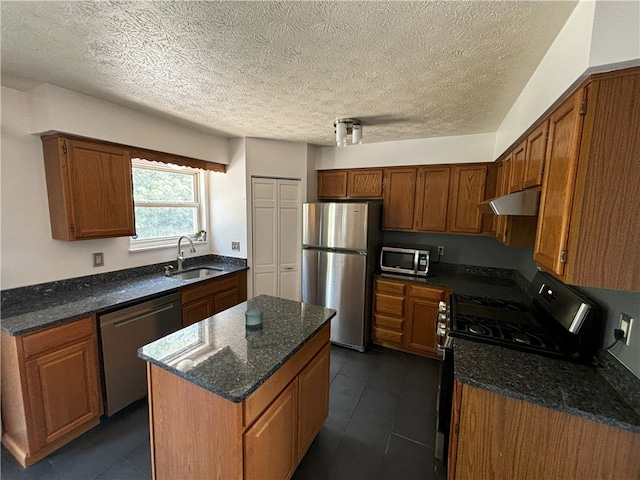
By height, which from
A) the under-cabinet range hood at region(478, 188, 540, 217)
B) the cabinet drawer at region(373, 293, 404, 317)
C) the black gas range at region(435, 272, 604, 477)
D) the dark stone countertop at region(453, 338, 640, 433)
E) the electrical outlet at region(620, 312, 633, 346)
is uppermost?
the under-cabinet range hood at region(478, 188, 540, 217)

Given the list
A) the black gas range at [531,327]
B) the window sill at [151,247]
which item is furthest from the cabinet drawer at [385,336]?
the window sill at [151,247]

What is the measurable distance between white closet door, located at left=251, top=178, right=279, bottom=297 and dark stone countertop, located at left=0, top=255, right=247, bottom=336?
0.74 meters

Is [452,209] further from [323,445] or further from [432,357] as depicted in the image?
[323,445]

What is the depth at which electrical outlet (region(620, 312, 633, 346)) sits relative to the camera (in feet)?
3.70

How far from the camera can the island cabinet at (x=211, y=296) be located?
8.14ft

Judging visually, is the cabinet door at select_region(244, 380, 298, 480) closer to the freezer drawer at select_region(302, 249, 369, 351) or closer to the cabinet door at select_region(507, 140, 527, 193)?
the freezer drawer at select_region(302, 249, 369, 351)

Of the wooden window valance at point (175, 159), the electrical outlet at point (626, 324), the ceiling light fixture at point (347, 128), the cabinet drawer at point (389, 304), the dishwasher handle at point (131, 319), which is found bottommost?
the cabinet drawer at point (389, 304)

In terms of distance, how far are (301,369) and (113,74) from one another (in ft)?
7.02

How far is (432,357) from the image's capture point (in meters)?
2.88

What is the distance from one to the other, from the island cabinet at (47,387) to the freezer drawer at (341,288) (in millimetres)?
2065

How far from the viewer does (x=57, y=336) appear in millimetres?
1663

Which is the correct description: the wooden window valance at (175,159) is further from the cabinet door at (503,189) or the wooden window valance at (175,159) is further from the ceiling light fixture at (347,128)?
the cabinet door at (503,189)

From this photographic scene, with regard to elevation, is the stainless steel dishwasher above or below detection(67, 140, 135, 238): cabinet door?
below

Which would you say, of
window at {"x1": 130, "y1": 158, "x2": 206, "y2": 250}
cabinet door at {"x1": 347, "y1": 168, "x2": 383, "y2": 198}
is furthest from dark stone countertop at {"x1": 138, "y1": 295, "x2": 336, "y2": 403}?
cabinet door at {"x1": 347, "y1": 168, "x2": 383, "y2": 198}
